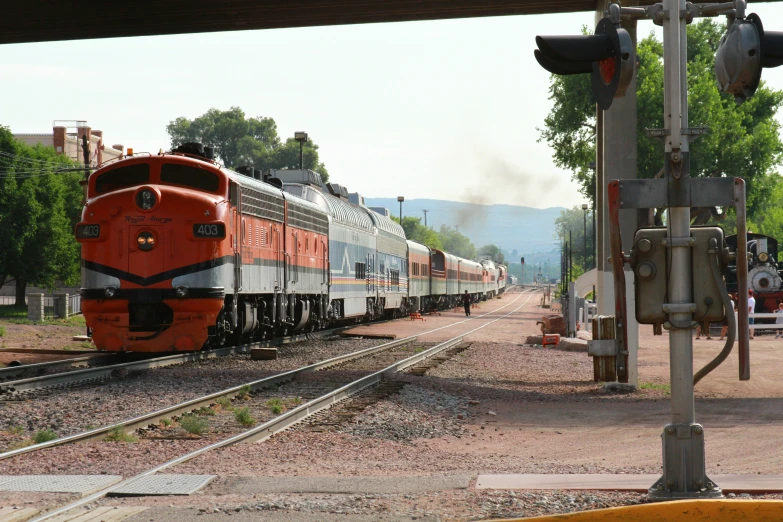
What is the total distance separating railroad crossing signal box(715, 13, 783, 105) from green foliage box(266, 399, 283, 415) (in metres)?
8.07

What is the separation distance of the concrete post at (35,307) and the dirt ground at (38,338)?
0.80 m

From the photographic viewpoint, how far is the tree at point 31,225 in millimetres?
59969

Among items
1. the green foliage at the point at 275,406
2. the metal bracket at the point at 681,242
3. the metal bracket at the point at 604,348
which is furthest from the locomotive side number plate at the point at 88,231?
the metal bracket at the point at 681,242

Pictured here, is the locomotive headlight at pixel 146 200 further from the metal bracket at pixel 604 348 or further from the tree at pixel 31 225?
the tree at pixel 31 225

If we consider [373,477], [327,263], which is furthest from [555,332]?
[373,477]

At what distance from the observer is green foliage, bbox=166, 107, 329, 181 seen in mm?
145125

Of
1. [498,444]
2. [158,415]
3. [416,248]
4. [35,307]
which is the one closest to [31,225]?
[35,307]

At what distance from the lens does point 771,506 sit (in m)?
6.11

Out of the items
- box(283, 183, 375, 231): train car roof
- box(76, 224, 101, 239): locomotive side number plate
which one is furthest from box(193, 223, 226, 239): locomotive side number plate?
box(283, 183, 375, 231): train car roof

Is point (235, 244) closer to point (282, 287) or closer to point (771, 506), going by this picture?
point (282, 287)

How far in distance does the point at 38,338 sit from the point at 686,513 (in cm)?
2776

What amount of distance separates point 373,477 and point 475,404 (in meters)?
7.55

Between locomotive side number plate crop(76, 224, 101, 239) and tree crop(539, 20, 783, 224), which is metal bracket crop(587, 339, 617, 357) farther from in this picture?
tree crop(539, 20, 783, 224)

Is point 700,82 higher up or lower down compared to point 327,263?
higher up
